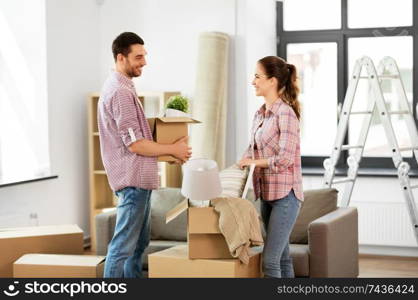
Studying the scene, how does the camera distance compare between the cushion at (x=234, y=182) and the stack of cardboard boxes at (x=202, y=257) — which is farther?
the cushion at (x=234, y=182)

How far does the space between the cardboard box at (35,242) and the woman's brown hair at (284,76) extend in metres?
1.81

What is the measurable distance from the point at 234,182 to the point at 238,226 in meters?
0.30

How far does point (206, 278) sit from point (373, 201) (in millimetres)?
3280

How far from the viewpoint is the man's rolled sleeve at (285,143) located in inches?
158

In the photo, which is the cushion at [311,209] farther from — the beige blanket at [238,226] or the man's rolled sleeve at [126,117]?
the man's rolled sleeve at [126,117]

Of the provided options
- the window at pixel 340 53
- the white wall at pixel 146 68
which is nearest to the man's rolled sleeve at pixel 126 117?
the white wall at pixel 146 68

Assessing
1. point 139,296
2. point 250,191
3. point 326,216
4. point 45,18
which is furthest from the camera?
point 45,18

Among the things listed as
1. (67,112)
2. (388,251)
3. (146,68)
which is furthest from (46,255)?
(388,251)

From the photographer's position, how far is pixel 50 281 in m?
4.31

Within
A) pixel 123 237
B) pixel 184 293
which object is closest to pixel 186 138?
pixel 123 237

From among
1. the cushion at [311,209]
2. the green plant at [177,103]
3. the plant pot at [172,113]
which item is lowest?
the cushion at [311,209]

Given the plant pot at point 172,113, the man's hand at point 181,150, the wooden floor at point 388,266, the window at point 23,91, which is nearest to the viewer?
the man's hand at point 181,150

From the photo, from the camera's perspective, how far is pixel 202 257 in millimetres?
4180

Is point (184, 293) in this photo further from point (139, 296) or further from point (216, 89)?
point (216, 89)
